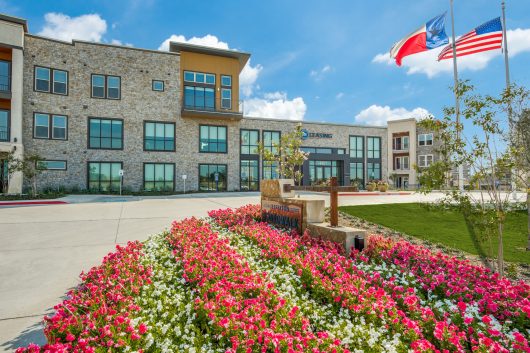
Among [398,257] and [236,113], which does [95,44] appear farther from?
[398,257]

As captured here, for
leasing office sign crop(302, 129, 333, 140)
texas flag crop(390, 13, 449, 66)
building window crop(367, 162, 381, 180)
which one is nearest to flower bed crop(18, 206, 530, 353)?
texas flag crop(390, 13, 449, 66)

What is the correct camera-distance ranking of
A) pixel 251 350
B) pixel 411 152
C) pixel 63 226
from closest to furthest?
pixel 251 350
pixel 63 226
pixel 411 152

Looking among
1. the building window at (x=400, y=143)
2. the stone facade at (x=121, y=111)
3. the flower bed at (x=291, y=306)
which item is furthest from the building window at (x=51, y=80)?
the building window at (x=400, y=143)

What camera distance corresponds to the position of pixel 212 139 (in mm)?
32219

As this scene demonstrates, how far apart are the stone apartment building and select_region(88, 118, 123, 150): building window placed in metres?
0.08

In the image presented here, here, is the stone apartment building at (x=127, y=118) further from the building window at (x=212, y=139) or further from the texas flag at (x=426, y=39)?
the texas flag at (x=426, y=39)

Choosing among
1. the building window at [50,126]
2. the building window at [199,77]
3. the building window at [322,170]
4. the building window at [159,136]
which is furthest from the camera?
the building window at [322,170]

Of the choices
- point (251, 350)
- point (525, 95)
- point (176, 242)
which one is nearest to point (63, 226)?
point (176, 242)

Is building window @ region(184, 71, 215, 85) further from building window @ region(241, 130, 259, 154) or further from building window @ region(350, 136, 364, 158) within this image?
building window @ region(350, 136, 364, 158)

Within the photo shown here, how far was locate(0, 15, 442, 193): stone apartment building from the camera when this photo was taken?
25.2 meters

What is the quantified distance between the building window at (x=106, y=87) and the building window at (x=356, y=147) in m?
29.7

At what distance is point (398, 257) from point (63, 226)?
1086 cm

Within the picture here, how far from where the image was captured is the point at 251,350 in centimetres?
280

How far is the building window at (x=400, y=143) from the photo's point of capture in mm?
52156
